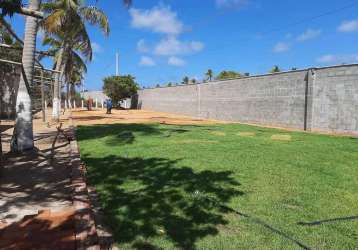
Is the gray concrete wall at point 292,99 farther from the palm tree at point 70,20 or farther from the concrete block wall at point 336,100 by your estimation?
the palm tree at point 70,20

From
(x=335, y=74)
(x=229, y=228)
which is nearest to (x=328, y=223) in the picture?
(x=229, y=228)

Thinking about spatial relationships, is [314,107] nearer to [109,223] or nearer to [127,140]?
[127,140]

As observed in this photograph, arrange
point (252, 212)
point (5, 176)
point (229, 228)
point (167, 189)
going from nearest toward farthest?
point (229, 228)
point (252, 212)
point (167, 189)
point (5, 176)

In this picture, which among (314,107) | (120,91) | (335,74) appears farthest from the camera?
(120,91)

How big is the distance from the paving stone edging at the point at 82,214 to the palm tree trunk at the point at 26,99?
10.4ft

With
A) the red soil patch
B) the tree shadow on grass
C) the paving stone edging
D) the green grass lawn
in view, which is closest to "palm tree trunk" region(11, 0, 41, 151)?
the green grass lawn

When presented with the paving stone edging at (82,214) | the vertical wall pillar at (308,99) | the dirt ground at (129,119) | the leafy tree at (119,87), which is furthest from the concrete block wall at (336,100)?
the leafy tree at (119,87)

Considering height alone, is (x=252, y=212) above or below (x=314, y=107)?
below

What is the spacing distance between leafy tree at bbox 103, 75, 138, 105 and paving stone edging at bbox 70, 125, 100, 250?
44135mm

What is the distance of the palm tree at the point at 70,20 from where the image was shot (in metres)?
21.3

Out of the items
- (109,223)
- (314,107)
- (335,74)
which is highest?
(335,74)

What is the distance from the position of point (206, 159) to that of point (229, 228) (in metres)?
4.37

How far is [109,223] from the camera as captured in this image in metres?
5.08

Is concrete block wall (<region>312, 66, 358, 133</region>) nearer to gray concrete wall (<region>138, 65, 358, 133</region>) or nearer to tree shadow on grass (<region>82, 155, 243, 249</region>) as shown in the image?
gray concrete wall (<region>138, 65, 358, 133</region>)
